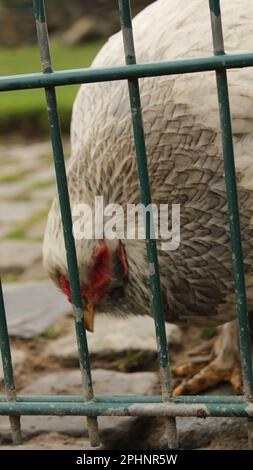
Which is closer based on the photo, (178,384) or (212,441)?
(212,441)

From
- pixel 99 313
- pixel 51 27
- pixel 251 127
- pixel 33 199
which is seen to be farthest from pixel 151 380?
pixel 51 27

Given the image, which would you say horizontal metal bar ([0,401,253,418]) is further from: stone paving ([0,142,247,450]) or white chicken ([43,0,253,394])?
white chicken ([43,0,253,394])

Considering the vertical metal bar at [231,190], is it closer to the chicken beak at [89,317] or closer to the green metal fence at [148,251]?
the green metal fence at [148,251]

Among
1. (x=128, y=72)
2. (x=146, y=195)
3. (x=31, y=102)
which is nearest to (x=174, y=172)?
(x=146, y=195)

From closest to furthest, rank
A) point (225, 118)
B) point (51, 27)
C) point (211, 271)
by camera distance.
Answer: point (225, 118) < point (211, 271) < point (51, 27)

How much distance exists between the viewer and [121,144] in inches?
114

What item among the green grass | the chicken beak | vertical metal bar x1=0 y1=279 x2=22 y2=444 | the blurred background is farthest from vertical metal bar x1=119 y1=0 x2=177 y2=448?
the blurred background

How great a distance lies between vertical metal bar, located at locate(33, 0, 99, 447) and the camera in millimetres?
2240

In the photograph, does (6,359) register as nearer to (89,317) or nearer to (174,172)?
(89,317)

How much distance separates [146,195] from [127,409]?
0.57 m

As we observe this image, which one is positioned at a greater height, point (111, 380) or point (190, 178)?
point (190, 178)

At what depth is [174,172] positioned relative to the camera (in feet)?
9.27

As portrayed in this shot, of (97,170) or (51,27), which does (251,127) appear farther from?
(51,27)

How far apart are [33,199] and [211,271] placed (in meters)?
3.37
